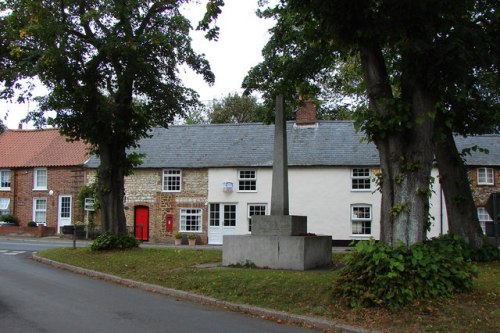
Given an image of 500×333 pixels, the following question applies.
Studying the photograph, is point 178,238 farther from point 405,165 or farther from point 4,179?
point 405,165

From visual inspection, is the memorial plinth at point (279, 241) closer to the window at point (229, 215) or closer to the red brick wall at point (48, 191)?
the window at point (229, 215)

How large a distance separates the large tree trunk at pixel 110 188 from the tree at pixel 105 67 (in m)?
0.04

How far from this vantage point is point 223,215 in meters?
32.6

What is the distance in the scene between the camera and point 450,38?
964cm

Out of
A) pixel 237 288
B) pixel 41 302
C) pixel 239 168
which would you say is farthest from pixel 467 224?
pixel 239 168

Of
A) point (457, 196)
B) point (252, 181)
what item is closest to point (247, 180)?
point (252, 181)

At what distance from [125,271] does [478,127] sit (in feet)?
37.9

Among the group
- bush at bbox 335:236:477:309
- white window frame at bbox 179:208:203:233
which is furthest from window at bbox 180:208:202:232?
bush at bbox 335:236:477:309

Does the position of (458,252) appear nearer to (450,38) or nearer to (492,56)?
(450,38)

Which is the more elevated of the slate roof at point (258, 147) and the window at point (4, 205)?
the slate roof at point (258, 147)

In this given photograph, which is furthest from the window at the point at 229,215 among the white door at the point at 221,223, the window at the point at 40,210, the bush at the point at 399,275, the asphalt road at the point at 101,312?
the bush at the point at 399,275

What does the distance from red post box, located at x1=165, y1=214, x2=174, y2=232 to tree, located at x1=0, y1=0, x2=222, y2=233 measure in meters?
13.1

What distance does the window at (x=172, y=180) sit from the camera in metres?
33.6

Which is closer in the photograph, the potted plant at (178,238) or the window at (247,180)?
the potted plant at (178,238)
